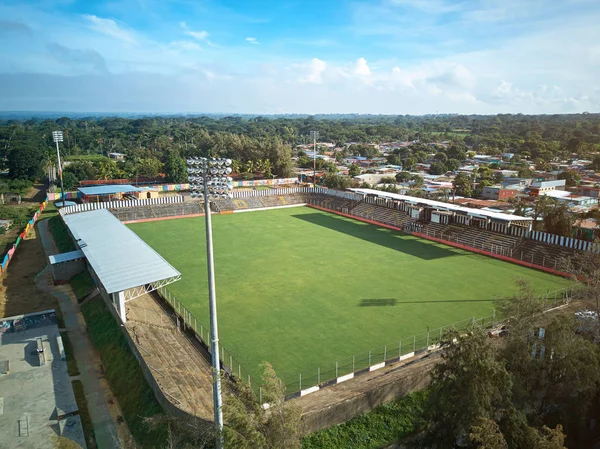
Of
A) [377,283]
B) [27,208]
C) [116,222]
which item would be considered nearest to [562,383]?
[377,283]

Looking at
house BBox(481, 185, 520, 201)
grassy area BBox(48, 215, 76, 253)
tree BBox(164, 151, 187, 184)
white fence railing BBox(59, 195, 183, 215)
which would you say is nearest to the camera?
grassy area BBox(48, 215, 76, 253)

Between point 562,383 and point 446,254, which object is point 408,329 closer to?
point 562,383

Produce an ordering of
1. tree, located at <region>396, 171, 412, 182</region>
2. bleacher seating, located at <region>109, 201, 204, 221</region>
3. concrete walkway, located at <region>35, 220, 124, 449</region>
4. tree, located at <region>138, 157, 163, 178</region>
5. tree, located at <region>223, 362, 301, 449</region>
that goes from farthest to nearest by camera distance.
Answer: tree, located at <region>396, 171, 412, 182</region>, tree, located at <region>138, 157, 163, 178</region>, bleacher seating, located at <region>109, 201, 204, 221</region>, concrete walkway, located at <region>35, 220, 124, 449</region>, tree, located at <region>223, 362, 301, 449</region>

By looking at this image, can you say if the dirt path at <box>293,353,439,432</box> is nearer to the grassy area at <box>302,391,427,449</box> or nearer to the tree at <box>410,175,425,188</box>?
the grassy area at <box>302,391,427,449</box>

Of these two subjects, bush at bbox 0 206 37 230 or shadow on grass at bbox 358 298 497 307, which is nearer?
shadow on grass at bbox 358 298 497 307

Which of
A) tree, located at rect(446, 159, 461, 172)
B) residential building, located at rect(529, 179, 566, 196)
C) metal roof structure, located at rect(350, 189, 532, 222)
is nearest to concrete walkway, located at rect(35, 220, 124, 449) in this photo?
metal roof structure, located at rect(350, 189, 532, 222)

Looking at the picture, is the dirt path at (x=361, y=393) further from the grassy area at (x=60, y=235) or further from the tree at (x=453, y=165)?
the tree at (x=453, y=165)
